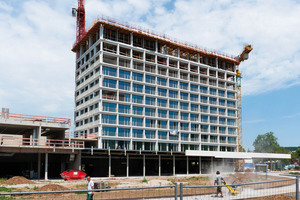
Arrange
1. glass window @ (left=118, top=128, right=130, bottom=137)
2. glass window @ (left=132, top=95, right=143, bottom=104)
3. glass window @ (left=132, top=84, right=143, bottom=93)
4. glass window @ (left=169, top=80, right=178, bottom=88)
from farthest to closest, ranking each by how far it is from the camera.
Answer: glass window @ (left=169, top=80, right=178, bottom=88) < glass window @ (left=132, top=84, right=143, bottom=93) < glass window @ (left=132, top=95, right=143, bottom=104) < glass window @ (left=118, top=128, right=130, bottom=137)

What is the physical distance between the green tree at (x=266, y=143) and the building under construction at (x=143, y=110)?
72.7 m

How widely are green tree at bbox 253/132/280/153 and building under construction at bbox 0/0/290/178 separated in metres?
72.7

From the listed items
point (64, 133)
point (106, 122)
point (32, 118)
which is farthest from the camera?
point (106, 122)

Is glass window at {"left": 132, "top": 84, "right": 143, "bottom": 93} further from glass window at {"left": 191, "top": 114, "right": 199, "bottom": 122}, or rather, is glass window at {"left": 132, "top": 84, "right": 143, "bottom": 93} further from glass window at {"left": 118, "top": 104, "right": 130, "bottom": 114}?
glass window at {"left": 191, "top": 114, "right": 199, "bottom": 122}

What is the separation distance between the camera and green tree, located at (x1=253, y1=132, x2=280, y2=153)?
148 metres

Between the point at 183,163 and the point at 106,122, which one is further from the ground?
the point at 106,122

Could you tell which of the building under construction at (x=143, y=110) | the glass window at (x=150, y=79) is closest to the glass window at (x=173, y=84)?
the building under construction at (x=143, y=110)

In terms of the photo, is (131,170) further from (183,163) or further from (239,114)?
(239,114)

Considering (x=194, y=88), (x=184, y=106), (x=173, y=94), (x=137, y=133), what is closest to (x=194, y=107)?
(x=184, y=106)

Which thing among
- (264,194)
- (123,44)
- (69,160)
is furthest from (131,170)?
(264,194)

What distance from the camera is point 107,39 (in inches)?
2544

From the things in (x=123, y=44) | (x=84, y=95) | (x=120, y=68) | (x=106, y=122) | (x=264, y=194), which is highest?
(x=123, y=44)

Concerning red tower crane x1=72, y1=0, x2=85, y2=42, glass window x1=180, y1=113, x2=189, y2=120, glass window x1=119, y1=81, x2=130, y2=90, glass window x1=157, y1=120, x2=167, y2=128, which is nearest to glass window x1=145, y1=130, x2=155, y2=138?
glass window x1=157, y1=120, x2=167, y2=128

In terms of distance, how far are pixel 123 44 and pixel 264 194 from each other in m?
53.5
